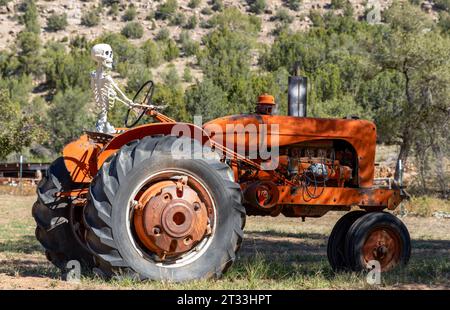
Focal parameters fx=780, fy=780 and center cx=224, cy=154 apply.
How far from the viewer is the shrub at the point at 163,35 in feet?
259

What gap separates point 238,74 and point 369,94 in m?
13.6

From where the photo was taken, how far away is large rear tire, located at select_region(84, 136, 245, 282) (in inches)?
267

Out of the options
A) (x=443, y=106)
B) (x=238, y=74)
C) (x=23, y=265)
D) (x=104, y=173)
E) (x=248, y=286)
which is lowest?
(x=238, y=74)

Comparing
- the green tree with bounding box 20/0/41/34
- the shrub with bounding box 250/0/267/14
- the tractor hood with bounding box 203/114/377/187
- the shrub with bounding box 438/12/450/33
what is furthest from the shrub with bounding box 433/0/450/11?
the tractor hood with bounding box 203/114/377/187

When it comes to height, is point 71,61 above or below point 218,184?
below

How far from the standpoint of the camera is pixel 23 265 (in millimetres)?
9211

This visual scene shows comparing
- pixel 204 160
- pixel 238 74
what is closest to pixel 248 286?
pixel 204 160

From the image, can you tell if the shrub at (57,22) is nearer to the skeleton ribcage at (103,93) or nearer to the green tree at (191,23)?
the green tree at (191,23)

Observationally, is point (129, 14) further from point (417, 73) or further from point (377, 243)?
point (377, 243)

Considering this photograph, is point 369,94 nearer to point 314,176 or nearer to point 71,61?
point 71,61

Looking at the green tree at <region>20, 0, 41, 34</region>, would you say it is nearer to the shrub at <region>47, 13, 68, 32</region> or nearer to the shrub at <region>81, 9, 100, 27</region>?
the shrub at <region>47, 13, 68, 32</region>

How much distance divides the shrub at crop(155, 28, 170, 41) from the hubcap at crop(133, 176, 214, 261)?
2857 inches
